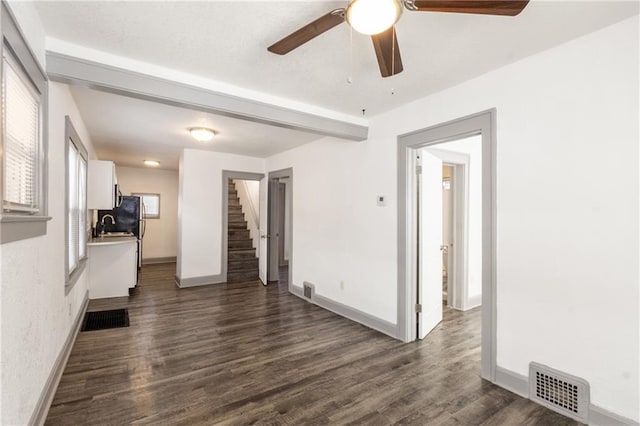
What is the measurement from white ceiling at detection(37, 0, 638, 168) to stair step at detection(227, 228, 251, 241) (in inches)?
191

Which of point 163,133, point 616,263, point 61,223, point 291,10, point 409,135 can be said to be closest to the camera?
point 291,10

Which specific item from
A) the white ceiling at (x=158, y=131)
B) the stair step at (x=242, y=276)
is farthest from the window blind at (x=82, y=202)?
the stair step at (x=242, y=276)

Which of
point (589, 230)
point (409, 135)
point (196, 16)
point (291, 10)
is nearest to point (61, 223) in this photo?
point (196, 16)

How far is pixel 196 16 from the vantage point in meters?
1.94

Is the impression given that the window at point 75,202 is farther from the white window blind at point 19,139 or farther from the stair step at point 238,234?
the stair step at point 238,234

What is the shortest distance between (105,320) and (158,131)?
266cm

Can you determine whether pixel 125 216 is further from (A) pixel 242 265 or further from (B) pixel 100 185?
(A) pixel 242 265

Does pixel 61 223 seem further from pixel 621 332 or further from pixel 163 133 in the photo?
pixel 621 332

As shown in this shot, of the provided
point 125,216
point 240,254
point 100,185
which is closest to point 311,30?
point 100,185

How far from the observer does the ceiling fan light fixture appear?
143cm

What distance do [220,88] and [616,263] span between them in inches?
130

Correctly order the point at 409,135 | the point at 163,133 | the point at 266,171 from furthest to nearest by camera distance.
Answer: the point at 266,171 → the point at 163,133 → the point at 409,135

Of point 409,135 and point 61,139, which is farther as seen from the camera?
point 409,135

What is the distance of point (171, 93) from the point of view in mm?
2629
